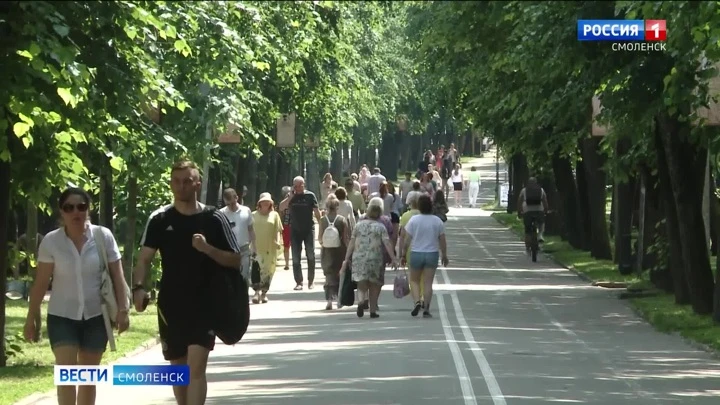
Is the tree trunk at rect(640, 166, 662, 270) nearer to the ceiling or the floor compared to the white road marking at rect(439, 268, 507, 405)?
nearer to the ceiling

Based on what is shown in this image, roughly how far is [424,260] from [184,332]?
48.2 feet

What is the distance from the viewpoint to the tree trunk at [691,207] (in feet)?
84.7

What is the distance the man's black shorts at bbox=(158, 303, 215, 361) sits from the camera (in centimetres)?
1160

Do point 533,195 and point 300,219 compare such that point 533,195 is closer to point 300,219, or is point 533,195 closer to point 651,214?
point 651,214

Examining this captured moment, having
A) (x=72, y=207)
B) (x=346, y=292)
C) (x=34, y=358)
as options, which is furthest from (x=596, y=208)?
(x=72, y=207)

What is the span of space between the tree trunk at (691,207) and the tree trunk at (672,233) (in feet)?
1.08

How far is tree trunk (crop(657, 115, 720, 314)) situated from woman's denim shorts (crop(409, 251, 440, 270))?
3.43 metres

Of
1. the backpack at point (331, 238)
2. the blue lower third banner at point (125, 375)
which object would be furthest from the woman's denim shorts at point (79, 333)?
the backpack at point (331, 238)

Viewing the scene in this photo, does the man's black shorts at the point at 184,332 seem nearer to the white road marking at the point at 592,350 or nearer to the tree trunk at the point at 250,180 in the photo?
the white road marking at the point at 592,350

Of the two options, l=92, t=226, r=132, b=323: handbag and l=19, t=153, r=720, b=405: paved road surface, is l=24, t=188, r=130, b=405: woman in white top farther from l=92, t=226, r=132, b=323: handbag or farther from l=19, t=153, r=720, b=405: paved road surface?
l=19, t=153, r=720, b=405: paved road surface

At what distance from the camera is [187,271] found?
11625 millimetres

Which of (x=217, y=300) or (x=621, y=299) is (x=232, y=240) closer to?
(x=217, y=300)

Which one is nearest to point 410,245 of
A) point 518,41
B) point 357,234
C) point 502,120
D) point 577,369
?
point 357,234

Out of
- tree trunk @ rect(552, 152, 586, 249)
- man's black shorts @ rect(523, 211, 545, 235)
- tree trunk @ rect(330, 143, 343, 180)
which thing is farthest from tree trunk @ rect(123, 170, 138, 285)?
tree trunk @ rect(330, 143, 343, 180)
